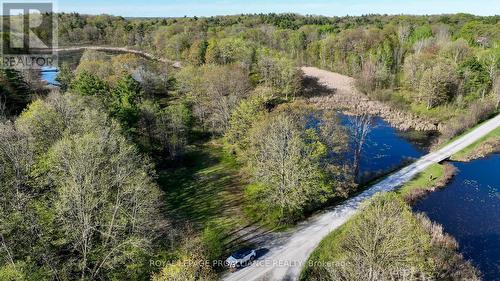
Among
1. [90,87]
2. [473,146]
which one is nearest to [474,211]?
[473,146]

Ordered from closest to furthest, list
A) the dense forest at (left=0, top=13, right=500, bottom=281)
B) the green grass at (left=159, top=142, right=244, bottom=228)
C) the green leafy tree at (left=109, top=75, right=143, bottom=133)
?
the dense forest at (left=0, top=13, right=500, bottom=281), the green grass at (left=159, top=142, right=244, bottom=228), the green leafy tree at (left=109, top=75, right=143, bottom=133)

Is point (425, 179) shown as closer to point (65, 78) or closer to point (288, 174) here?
point (288, 174)

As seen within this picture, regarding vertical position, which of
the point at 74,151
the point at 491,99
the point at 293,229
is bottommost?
the point at 293,229

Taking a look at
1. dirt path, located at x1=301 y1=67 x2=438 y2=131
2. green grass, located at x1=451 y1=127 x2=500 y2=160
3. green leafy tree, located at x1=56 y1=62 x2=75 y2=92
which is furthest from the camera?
green leafy tree, located at x1=56 y1=62 x2=75 y2=92

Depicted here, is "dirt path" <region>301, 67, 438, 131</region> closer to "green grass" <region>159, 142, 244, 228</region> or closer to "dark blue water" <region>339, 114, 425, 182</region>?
"dark blue water" <region>339, 114, 425, 182</region>

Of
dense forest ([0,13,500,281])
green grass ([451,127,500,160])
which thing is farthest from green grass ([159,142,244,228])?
green grass ([451,127,500,160])

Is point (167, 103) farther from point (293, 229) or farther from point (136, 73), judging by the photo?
point (293, 229)

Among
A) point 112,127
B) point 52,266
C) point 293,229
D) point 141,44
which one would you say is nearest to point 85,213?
point 52,266

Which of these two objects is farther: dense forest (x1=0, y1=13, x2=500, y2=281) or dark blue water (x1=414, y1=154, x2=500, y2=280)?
dark blue water (x1=414, y1=154, x2=500, y2=280)
